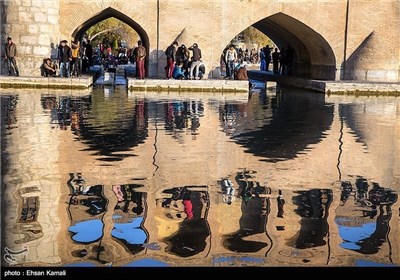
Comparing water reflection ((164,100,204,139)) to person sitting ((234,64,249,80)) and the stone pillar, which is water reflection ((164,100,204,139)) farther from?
the stone pillar

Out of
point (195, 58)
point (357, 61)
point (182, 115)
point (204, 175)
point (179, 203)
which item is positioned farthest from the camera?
point (357, 61)

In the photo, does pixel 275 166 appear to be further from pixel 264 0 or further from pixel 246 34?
pixel 246 34

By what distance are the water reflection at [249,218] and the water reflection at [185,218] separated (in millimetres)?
200

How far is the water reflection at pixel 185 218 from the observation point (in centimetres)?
445

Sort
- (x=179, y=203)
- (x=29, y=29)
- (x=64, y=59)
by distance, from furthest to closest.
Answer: (x=29, y=29), (x=64, y=59), (x=179, y=203)

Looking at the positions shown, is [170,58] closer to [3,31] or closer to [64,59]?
[64,59]

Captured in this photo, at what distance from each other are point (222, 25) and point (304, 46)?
210 inches

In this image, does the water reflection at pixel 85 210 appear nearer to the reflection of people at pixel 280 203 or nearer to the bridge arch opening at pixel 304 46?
the reflection of people at pixel 280 203

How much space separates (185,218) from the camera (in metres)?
5.17

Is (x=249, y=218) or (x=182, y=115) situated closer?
(x=249, y=218)

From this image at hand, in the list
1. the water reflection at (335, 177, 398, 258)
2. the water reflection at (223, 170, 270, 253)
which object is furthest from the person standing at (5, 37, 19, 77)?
the water reflection at (335, 177, 398, 258)

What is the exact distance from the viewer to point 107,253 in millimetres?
4227

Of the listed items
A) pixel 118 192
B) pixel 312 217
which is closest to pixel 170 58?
pixel 118 192

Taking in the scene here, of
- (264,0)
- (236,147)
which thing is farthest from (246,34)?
(236,147)
